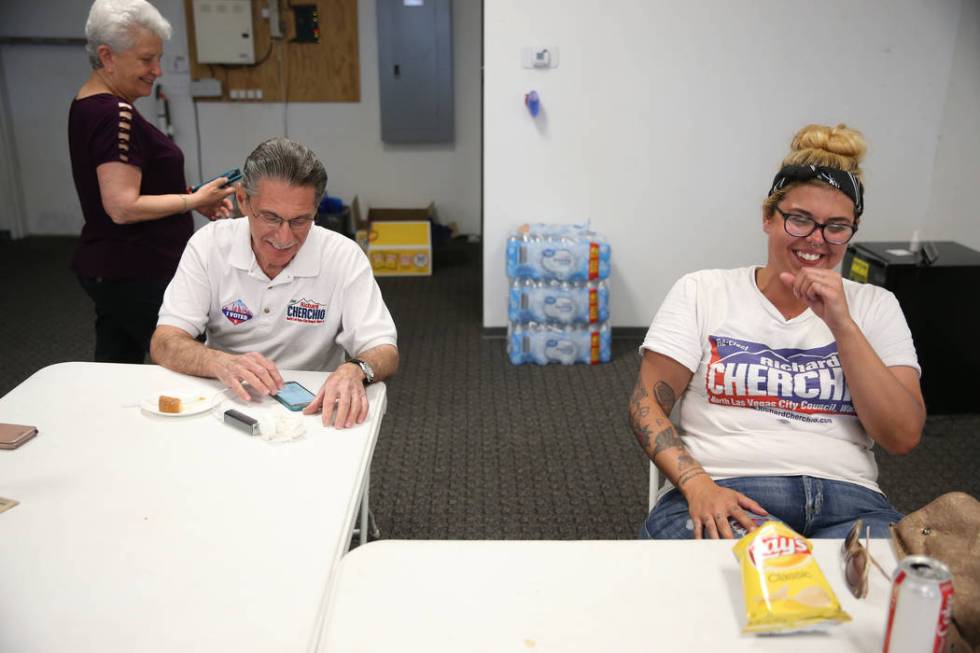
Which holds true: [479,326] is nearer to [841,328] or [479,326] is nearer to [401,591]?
[841,328]

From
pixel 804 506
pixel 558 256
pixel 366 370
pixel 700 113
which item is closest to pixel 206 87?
pixel 558 256

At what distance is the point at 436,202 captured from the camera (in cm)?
605

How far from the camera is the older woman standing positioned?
2.19m

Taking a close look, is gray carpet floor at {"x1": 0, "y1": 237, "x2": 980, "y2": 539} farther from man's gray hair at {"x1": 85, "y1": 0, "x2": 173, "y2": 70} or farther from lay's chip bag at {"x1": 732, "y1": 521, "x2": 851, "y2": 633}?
man's gray hair at {"x1": 85, "y1": 0, "x2": 173, "y2": 70}

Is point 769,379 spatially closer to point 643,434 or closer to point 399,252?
point 643,434

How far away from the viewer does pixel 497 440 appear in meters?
3.10

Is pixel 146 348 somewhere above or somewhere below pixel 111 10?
below

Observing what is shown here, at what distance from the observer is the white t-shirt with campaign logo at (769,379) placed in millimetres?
1582

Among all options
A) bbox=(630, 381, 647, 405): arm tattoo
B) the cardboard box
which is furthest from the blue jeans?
the cardboard box

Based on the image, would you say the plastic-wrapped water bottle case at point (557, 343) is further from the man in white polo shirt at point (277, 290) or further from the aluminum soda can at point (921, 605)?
the aluminum soda can at point (921, 605)

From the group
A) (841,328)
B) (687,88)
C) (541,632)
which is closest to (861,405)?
(841,328)

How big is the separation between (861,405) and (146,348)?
6.46ft

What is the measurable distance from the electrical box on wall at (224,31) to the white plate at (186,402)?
14.5 ft

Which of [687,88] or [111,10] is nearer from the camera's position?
[111,10]
